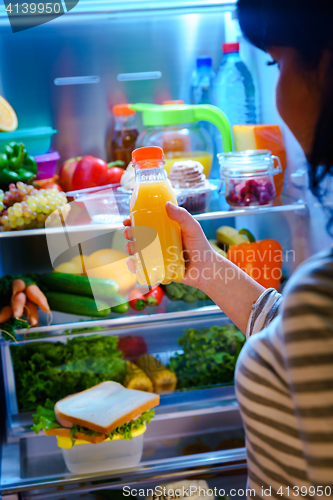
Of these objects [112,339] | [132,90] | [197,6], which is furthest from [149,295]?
[197,6]

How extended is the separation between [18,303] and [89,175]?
1.56 feet

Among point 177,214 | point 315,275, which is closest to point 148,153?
point 177,214

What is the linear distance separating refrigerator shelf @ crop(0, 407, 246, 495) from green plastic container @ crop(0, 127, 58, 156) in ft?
3.11

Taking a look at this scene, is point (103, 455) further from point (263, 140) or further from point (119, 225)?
point (263, 140)

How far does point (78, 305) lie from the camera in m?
1.48

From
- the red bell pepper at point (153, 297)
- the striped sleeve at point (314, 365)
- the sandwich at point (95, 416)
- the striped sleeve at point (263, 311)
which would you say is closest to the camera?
the striped sleeve at point (314, 365)

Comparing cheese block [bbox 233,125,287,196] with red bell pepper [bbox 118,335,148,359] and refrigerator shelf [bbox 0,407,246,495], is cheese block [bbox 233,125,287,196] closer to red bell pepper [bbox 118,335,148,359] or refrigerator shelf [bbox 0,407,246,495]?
red bell pepper [bbox 118,335,148,359]

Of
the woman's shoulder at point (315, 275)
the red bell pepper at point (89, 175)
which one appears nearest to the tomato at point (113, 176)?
the red bell pepper at point (89, 175)

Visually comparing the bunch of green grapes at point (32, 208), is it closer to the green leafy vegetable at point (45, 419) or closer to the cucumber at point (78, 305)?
the cucumber at point (78, 305)

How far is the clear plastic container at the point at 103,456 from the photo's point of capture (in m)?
1.35

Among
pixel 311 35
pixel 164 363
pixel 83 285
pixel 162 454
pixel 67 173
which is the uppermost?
pixel 311 35

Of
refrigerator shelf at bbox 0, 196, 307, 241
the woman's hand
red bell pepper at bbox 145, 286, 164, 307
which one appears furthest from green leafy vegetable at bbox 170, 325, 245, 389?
the woman's hand

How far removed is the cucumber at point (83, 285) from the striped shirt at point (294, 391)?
35.4 inches

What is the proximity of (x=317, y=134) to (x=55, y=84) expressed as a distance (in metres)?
1.41
